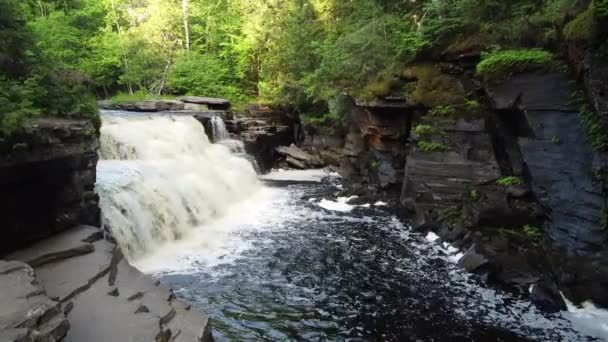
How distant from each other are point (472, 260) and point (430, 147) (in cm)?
478

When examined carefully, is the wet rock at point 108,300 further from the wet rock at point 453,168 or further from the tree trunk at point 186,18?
the tree trunk at point 186,18

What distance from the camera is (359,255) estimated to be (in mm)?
12422

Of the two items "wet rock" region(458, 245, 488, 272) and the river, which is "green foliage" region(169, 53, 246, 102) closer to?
the river

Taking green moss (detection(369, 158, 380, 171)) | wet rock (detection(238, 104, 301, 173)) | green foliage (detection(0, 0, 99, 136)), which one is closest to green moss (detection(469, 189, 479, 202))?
green moss (detection(369, 158, 380, 171))

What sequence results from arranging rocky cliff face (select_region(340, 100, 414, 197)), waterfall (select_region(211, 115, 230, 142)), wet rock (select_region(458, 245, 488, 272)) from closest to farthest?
wet rock (select_region(458, 245, 488, 272)) < rocky cliff face (select_region(340, 100, 414, 197)) < waterfall (select_region(211, 115, 230, 142))

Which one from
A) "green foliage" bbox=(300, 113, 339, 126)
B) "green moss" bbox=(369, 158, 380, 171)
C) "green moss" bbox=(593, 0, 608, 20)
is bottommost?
"green moss" bbox=(369, 158, 380, 171)

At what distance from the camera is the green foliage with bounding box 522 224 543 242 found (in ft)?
37.2

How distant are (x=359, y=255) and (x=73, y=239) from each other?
292 inches

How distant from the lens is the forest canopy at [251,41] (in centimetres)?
999

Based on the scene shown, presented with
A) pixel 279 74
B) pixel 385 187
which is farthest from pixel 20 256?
pixel 279 74

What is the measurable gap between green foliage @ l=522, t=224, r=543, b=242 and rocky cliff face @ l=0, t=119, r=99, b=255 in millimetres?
11531

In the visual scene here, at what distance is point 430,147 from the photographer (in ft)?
48.7

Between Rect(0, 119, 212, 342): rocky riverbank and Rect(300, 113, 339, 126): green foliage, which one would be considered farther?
Rect(300, 113, 339, 126): green foliage

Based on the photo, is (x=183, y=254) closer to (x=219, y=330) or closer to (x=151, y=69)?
(x=219, y=330)
